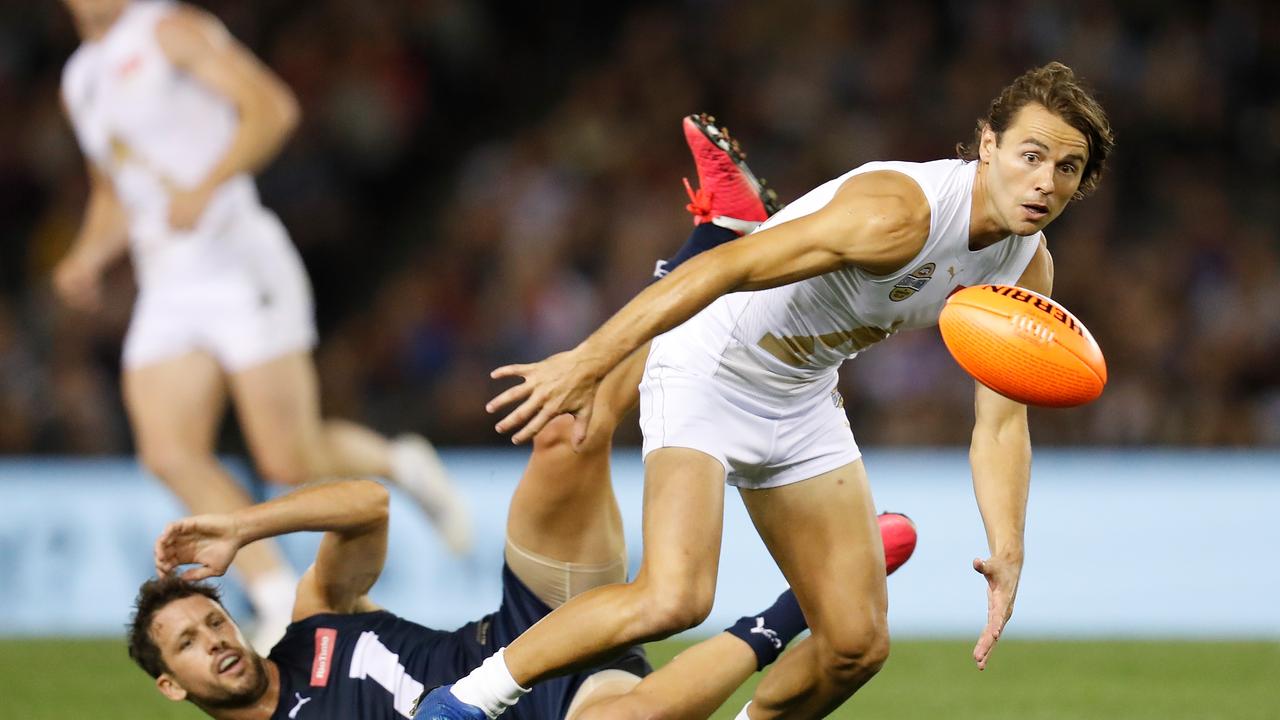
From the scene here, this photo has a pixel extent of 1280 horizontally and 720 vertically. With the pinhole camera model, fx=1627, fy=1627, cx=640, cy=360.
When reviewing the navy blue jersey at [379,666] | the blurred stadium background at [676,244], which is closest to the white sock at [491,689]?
the navy blue jersey at [379,666]

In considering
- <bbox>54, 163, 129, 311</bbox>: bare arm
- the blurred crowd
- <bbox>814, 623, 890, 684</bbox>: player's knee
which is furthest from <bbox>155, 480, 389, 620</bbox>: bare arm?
the blurred crowd

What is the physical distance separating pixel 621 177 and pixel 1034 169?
25.2 feet

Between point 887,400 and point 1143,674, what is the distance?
3740 millimetres

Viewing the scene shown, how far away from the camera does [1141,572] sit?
843 centimetres

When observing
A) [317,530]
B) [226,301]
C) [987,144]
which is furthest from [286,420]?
[987,144]

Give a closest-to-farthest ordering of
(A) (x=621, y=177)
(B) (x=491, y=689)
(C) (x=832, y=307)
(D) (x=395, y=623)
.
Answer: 1. (B) (x=491, y=689)
2. (C) (x=832, y=307)
3. (D) (x=395, y=623)
4. (A) (x=621, y=177)

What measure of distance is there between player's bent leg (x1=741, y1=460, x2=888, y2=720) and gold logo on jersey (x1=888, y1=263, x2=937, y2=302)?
572mm

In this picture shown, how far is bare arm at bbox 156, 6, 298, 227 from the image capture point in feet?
21.1

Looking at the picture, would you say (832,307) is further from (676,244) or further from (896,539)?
(676,244)

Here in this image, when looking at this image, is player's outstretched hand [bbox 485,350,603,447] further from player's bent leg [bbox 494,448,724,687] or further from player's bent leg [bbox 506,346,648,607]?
player's bent leg [bbox 506,346,648,607]

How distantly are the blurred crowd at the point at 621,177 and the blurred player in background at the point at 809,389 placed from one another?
568 cm

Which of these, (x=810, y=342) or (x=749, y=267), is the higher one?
(x=749, y=267)

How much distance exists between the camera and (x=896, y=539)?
4.82m

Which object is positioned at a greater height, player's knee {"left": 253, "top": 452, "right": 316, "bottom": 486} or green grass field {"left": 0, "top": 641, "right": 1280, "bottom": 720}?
player's knee {"left": 253, "top": 452, "right": 316, "bottom": 486}
